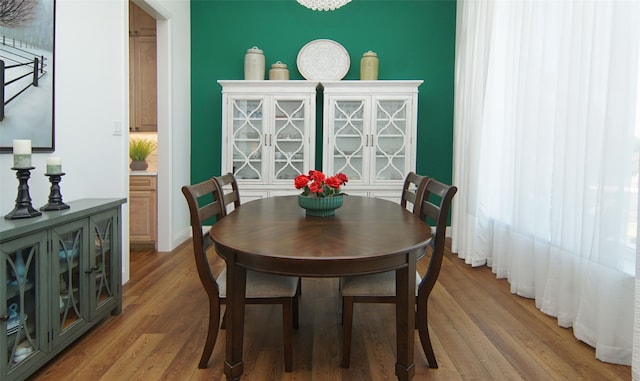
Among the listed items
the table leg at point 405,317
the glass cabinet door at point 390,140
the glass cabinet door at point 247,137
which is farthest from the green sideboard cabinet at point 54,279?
the glass cabinet door at point 390,140

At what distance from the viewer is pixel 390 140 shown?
4.16m

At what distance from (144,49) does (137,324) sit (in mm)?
3087

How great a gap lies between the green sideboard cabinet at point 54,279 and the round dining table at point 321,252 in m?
0.78

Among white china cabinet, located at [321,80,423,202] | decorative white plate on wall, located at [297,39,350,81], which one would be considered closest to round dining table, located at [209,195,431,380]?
white china cabinet, located at [321,80,423,202]

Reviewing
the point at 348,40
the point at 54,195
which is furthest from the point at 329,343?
the point at 348,40

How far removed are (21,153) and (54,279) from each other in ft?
1.97

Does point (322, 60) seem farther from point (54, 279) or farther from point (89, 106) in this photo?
point (54, 279)

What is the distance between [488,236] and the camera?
349 cm

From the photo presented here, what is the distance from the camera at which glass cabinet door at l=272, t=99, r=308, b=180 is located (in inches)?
163

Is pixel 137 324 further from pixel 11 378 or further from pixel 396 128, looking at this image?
pixel 396 128

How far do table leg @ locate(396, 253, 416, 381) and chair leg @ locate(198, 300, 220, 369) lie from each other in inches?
32.4

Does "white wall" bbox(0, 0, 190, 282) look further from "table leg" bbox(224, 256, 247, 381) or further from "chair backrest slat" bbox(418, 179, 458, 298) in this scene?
"chair backrest slat" bbox(418, 179, 458, 298)

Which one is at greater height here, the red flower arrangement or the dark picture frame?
the dark picture frame

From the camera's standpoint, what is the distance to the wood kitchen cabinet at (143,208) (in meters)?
3.98
